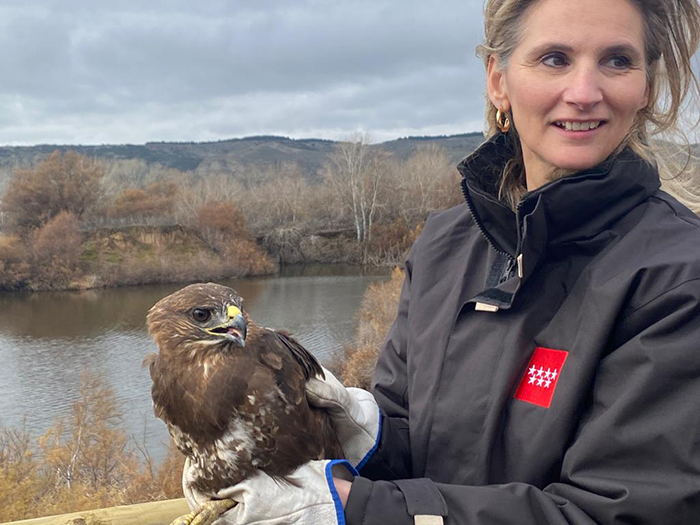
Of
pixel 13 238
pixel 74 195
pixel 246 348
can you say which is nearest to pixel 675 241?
pixel 246 348


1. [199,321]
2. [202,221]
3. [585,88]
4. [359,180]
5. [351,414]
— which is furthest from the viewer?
[359,180]

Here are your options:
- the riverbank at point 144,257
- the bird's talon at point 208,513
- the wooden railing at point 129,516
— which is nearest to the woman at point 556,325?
the bird's talon at point 208,513

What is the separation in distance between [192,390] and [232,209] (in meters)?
52.7

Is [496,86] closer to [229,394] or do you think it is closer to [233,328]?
[233,328]

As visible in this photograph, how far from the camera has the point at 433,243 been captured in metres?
2.94

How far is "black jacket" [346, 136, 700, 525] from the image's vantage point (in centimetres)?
174

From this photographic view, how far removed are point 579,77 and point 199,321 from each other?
6.32ft

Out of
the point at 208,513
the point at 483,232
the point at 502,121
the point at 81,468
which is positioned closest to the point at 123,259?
the point at 81,468

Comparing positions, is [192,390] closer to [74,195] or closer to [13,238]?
[13,238]

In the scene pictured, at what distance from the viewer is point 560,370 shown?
2055 mm

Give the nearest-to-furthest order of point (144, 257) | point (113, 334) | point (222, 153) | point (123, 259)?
point (113, 334)
point (123, 259)
point (144, 257)
point (222, 153)

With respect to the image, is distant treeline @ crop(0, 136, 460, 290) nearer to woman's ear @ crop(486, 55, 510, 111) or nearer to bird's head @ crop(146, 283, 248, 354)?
bird's head @ crop(146, 283, 248, 354)

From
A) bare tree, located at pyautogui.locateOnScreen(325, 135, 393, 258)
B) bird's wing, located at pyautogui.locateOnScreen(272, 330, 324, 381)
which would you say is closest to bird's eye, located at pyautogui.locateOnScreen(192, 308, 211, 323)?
bird's wing, located at pyautogui.locateOnScreen(272, 330, 324, 381)

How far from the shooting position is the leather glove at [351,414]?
273 cm
